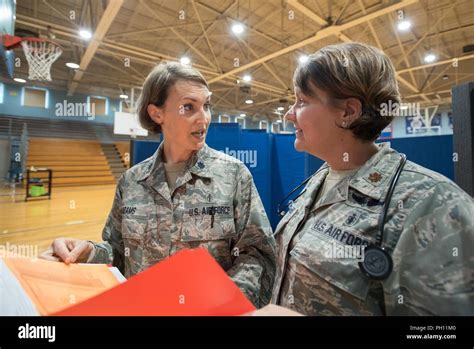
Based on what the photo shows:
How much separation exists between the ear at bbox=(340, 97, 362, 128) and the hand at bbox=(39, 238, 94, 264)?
3.21 feet

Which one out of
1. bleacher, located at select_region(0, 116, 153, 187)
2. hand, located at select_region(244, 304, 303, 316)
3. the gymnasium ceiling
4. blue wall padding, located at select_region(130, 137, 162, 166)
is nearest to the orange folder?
hand, located at select_region(244, 304, 303, 316)

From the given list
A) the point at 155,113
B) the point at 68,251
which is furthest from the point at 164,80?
the point at 68,251

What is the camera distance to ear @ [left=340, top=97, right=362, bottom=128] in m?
0.83

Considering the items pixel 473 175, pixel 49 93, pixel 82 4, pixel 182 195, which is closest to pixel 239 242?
pixel 182 195

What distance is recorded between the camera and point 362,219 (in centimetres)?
74

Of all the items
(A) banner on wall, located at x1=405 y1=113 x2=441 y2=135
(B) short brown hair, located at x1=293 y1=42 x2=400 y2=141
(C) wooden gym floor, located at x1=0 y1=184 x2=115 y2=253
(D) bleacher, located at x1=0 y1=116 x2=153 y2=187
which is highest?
Answer: (A) banner on wall, located at x1=405 y1=113 x2=441 y2=135

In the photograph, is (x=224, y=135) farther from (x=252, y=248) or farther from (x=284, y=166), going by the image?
(x=252, y=248)

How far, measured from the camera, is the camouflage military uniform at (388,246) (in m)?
0.58

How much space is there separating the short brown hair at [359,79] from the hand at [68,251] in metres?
0.97

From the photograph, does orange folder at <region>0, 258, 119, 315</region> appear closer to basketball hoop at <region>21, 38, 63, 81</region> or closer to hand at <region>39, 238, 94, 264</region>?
hand at <region>39, 238, 94, 264</region>

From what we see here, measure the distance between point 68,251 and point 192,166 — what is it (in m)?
0.62
